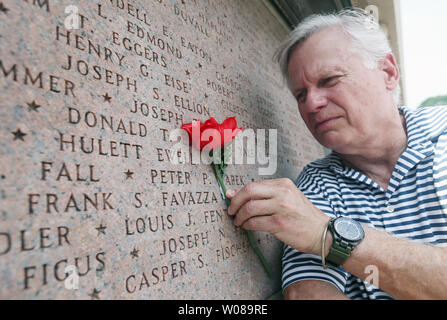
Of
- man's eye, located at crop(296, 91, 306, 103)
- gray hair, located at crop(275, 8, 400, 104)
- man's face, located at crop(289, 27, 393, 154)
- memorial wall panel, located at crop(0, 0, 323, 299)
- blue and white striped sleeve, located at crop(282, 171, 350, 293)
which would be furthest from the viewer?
man's eye, located at crop(296, 91, 306, 103)

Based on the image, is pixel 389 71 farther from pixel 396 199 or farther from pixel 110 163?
pixel 110 163

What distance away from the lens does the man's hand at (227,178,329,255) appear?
1024mm

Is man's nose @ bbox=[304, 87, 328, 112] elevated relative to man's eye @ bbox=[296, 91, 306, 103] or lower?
lower

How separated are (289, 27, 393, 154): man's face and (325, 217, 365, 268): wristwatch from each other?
1.67 ft

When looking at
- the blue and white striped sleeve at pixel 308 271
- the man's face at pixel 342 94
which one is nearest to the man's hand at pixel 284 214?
Answer: the blue and white striped sleeve at pixel 308 271

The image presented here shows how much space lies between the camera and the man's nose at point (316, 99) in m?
1.41

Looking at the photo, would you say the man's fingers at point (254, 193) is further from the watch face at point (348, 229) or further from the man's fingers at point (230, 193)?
the watch face at point (348, 229)

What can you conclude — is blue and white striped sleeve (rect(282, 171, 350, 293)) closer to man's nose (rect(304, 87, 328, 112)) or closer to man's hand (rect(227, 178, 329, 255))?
man's hand (rect(227, 178, 329, 255))

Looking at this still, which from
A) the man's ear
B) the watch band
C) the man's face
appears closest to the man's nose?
the man's face

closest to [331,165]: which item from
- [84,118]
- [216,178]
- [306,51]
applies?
[306,51]

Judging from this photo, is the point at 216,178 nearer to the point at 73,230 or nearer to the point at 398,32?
the point at 73,230

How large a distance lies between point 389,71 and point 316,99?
560 mm

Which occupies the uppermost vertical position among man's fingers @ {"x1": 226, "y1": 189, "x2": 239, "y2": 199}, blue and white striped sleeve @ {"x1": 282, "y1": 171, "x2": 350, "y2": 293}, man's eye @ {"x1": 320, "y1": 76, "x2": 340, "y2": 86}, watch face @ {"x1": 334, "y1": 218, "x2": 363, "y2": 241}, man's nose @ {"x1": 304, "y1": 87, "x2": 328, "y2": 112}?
man's eye @ {"x1": 320, "y1": 76, "x2": 340, "y2": 86}
